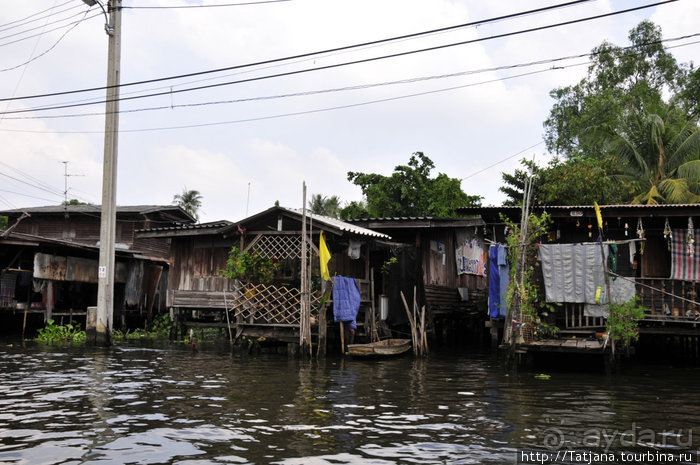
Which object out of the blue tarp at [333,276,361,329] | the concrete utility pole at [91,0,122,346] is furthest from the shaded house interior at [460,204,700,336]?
the concrete utility pole at [91,0,122,346]

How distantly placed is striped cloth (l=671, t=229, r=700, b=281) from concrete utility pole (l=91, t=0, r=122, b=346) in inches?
580

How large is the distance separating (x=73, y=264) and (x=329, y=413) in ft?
54.1

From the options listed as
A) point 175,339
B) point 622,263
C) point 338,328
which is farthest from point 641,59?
point 175,339

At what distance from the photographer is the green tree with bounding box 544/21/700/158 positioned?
31203mm

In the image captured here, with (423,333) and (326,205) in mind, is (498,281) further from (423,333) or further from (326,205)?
(326,205)

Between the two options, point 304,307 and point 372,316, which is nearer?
point 304,307

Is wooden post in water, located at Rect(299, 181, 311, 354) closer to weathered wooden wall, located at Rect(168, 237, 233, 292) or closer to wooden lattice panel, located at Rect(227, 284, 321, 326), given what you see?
wooden lattice panel, located at Rect(227, 284, 321, 326)

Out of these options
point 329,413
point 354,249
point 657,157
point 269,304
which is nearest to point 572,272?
point 354,249

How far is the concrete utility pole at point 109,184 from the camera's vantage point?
16.3 m

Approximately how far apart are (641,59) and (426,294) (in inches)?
928

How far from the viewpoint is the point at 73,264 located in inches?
845

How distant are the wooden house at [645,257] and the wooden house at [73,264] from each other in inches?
556

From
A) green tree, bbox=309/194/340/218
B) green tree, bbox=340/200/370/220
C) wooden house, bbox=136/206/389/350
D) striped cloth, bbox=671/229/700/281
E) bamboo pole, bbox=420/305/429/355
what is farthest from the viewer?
green tree, bbox=309/194/340/218

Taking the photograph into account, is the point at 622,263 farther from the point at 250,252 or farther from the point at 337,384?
the point at 250,252
